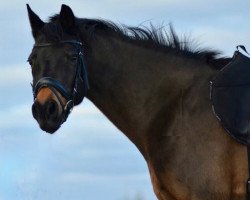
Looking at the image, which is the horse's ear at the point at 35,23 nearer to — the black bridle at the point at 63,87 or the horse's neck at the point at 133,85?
the black bridle at the point at 63,87

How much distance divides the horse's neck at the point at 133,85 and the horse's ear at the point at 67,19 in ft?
1.82

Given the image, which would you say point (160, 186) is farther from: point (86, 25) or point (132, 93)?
point (86, 25)

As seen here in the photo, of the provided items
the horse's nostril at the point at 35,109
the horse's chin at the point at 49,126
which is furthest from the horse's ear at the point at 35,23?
the horse's chin at the point at 49,126

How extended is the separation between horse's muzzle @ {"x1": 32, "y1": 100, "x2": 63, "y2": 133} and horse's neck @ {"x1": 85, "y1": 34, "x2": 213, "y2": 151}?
1010 millimetres

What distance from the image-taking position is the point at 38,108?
33.7 ft

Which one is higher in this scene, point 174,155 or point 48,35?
point 48,35

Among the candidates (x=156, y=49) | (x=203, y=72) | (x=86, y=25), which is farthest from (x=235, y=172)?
(x=86, y=25)

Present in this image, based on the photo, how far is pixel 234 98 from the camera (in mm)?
10742

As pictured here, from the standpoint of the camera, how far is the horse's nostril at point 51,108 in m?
10.3

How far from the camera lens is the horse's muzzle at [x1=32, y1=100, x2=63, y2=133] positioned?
10281 millimetres

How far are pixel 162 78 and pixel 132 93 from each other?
54 centimetres

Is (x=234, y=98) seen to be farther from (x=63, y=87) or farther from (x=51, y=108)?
(x=51, y=108)

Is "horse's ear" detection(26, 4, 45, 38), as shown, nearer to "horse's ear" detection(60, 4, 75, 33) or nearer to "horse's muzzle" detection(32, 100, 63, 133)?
"horse's ear" detection(60, 4, 75, 33)

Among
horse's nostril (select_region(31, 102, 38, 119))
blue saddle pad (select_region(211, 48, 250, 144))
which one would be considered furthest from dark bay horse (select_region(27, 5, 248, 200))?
blue saddle pad (select_region(211, 48, 250, 144))
